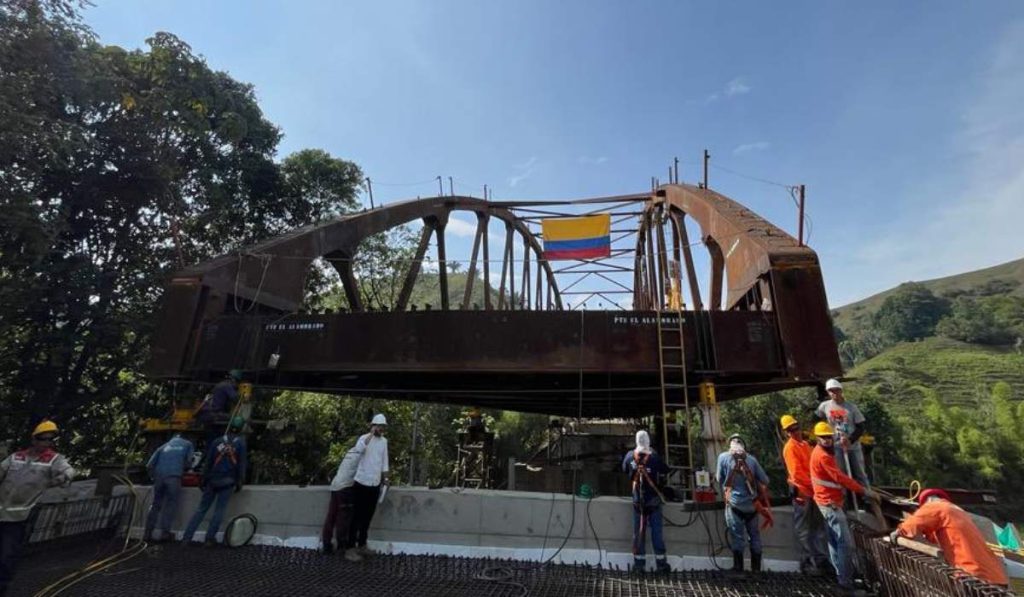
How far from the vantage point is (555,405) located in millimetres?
13258

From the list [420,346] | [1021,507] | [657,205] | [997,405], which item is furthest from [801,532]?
[997,405]

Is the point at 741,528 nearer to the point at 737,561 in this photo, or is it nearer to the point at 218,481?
the point at 737,561

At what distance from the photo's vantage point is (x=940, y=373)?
84.6 meters

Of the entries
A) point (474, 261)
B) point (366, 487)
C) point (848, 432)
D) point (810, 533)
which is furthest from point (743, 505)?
point (474, 261)

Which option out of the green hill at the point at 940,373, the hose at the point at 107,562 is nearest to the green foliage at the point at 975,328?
the green hill at the point at 940,373

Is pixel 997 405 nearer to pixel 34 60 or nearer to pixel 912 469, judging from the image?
pixel 912 469

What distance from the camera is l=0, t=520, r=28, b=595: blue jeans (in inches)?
202

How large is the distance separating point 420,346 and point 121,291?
37.2 ft

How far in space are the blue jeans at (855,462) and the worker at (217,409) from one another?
9313 millimetres

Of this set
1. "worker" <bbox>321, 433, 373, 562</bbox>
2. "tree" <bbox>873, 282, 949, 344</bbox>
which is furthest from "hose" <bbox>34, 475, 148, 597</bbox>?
"tree" <bbox>873, 282, 949, 344</bbox>

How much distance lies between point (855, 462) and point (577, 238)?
28.1 feet

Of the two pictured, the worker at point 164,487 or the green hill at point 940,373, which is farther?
the green hill at point 940,373

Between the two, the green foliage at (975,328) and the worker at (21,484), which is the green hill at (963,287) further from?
the worker at (21,484)

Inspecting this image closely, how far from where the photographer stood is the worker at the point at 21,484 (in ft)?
17.0
